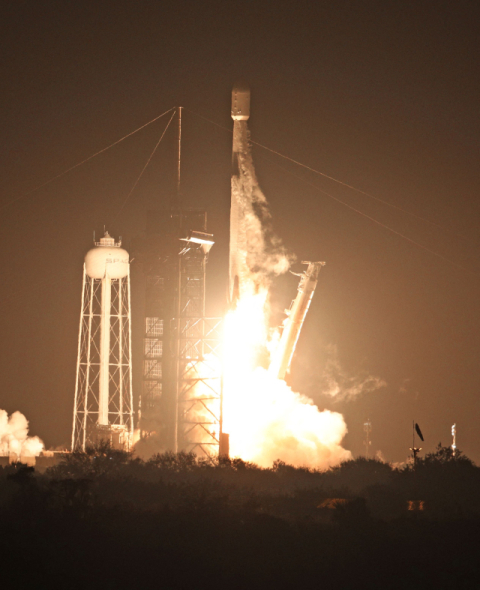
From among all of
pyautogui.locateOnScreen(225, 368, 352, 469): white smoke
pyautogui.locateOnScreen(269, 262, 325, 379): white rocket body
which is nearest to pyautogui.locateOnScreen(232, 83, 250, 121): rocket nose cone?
pyautogui.locateOnScreen(269, 262, 325, 379): white rocket body

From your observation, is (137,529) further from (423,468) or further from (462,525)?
(423,468)

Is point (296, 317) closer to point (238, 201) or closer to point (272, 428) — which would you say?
point (272, 428)

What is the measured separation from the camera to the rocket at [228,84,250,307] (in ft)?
134

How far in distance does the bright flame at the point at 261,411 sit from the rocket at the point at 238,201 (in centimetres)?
123

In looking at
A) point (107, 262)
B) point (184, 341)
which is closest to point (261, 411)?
point (184, 341)

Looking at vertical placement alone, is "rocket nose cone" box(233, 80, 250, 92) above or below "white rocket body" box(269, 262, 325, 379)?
above

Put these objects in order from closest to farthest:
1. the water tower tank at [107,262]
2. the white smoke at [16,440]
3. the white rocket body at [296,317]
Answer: the white rocket body at [296,317], the water tower tank at [107,262], the white smoke at [16,440]

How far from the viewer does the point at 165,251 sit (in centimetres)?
4078

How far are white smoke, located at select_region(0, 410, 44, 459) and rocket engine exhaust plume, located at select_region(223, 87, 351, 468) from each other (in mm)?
13468

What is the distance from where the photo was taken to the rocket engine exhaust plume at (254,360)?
41438 millimetres

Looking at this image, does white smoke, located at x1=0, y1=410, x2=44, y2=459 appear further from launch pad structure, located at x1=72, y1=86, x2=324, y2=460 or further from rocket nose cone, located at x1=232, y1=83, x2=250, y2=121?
rocket nose cone, located at x1=232, y1=83, x2=250, y2=121

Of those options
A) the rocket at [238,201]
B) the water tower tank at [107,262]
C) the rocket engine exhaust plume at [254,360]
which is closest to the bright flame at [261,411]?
the rocket engine exhaust plume at [254,360]

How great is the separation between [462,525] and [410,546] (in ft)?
10.3

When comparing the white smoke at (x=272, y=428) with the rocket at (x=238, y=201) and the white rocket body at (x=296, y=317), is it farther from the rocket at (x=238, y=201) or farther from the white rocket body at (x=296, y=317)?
the rocket at (x=238, y=201)
